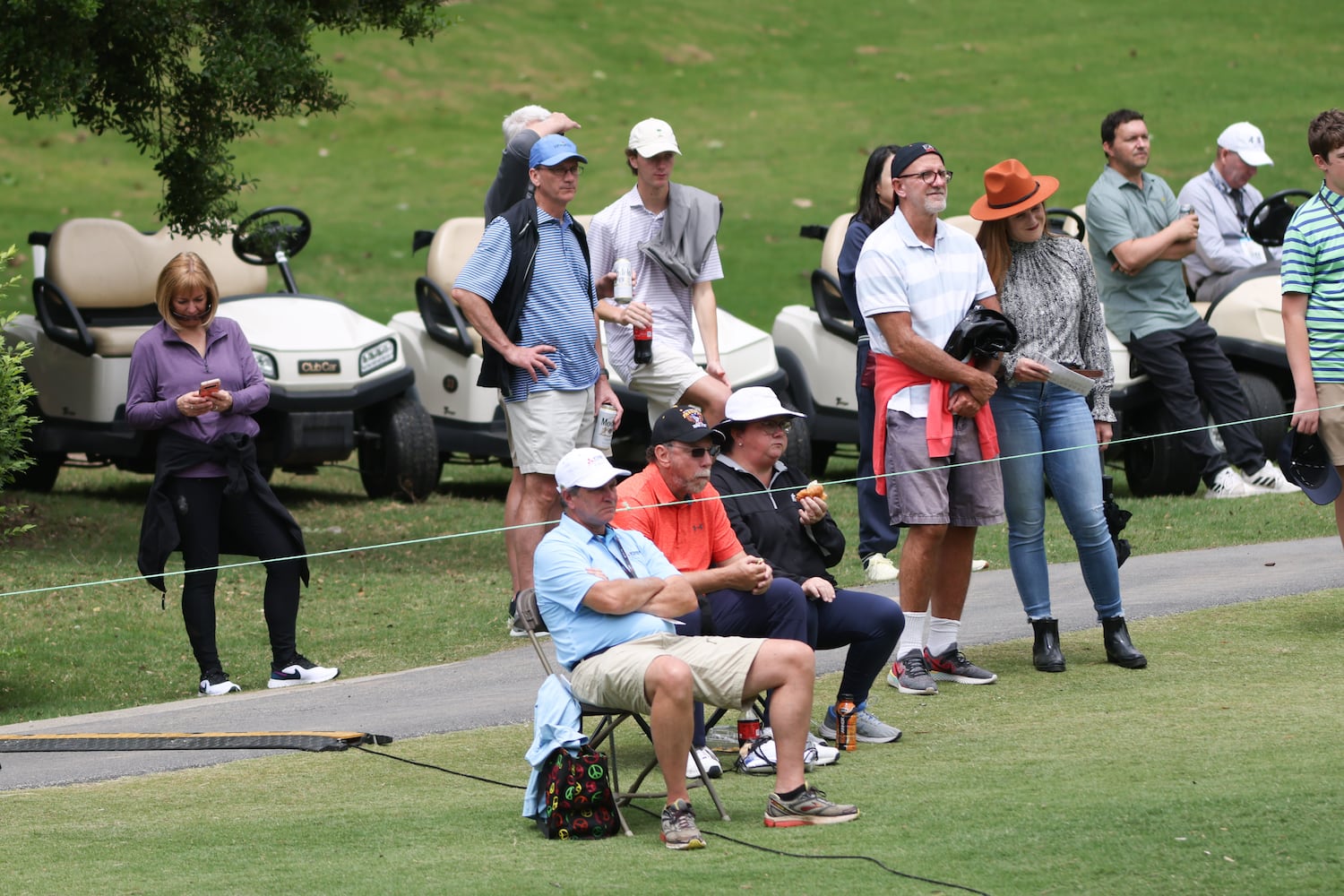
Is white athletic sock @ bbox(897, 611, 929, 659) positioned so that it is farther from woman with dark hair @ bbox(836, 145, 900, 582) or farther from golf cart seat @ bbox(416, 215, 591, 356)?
golf cart seat @ bbox(416, 215, 591, 356)

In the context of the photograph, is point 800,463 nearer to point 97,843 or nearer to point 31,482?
point 31,482

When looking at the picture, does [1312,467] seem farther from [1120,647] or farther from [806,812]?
[806,812]

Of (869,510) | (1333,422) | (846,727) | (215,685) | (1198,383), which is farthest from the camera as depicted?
(1198,383)

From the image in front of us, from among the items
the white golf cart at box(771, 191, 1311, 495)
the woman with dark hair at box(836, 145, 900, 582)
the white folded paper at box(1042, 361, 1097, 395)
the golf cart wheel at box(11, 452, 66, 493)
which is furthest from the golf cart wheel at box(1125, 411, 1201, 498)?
the golf cart wheel at box(11, 452, 66, 493)

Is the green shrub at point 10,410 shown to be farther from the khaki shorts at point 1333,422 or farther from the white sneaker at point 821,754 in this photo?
the khaki shorts at point 1333,422

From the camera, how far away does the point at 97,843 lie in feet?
18.8

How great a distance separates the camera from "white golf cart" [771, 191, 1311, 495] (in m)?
12.3

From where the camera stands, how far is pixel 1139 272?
37.6ft

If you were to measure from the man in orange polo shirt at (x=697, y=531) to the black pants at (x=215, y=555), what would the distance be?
2508mm

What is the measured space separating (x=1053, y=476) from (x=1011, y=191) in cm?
112

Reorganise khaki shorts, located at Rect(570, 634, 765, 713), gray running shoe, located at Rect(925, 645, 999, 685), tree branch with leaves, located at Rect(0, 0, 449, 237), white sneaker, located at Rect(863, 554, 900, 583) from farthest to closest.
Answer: tree branch with leaves, located at Rect(0, 0, 449, 237), white sneaker, located at Rect(863, 554, 900, 583), gray running shoe, located at Rect(925, 645, 999, 685), khaki shorts, located at Rect(570, 634, 765, 713)

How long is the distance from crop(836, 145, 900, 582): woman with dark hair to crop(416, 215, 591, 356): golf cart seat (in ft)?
12.4

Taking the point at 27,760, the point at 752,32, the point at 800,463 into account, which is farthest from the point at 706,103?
the point at 27,760

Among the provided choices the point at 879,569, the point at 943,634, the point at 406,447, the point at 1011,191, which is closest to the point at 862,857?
the point at 943,634
